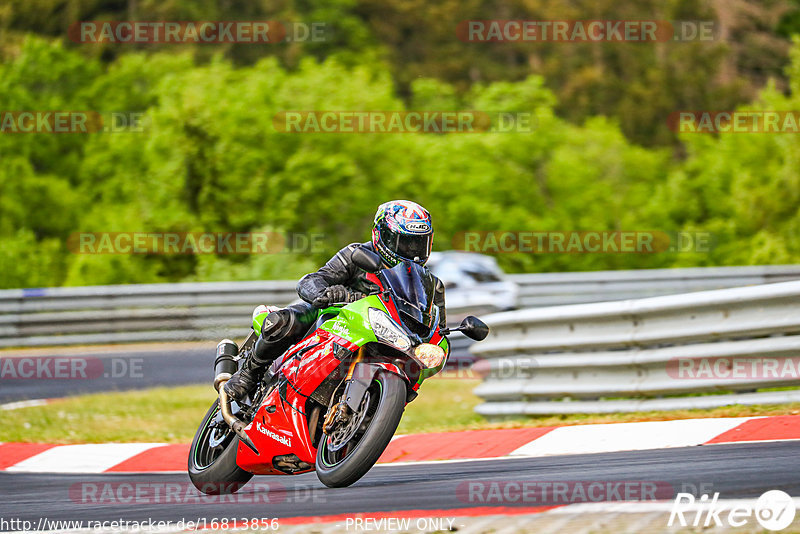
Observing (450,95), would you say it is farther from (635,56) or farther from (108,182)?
(635,56)

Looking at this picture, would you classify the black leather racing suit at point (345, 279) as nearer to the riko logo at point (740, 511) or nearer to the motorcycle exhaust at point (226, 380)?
the motorcycle exhaust at point (226, 380)

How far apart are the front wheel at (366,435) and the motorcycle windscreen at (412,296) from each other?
1.18ft

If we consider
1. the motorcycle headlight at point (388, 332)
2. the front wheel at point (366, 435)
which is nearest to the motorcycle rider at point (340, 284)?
the motorcycle headlight at point (388, 332)

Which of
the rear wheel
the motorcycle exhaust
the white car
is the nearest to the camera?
the motorcycle exhaust

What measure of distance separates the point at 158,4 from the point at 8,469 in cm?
5993

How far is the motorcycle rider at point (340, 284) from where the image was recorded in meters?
6.30

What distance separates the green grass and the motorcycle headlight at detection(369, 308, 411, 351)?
3.33 meters

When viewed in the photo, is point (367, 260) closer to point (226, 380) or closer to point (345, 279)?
point (345, 279)

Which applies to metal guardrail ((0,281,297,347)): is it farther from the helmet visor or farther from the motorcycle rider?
the helmet visor

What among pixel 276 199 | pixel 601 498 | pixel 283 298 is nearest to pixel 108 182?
pixel 276 199

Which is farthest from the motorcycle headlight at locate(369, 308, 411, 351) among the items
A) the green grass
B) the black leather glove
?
the green grass

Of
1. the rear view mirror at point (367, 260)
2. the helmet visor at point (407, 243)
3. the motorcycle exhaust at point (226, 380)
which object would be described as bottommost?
the motorcycle exhaust at point (226, 380)

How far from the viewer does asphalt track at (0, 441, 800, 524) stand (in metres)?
5.85

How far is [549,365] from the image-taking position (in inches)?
385
